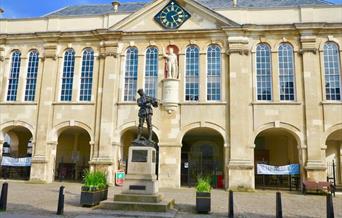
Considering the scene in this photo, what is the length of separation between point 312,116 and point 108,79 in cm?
1283

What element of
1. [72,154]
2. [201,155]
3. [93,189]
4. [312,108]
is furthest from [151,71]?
[93,189]

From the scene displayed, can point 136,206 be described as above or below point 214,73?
below

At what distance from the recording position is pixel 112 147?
21.4 metres

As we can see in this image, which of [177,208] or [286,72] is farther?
[286,72]

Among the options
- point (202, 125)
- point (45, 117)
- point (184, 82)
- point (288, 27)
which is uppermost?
point (288, 27)

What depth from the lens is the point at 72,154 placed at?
26.3 metres

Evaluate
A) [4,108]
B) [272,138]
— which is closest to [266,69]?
[272,138]

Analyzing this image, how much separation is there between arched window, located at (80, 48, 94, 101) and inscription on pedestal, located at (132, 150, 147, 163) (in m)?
11.2

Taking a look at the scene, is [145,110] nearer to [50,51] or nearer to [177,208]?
[177,208]

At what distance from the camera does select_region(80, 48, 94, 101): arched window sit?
22656mm

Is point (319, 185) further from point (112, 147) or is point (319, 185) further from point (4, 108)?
point (4, 108)

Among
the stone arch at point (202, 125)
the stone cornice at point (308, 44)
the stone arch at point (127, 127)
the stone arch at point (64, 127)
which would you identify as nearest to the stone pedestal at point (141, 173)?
the stone arch at point (202, 125)

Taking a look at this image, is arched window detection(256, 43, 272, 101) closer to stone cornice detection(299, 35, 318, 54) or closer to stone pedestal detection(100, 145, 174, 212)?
stone cornice detection(299, 35, 318, 54)

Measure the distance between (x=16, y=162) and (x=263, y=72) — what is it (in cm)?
1729
